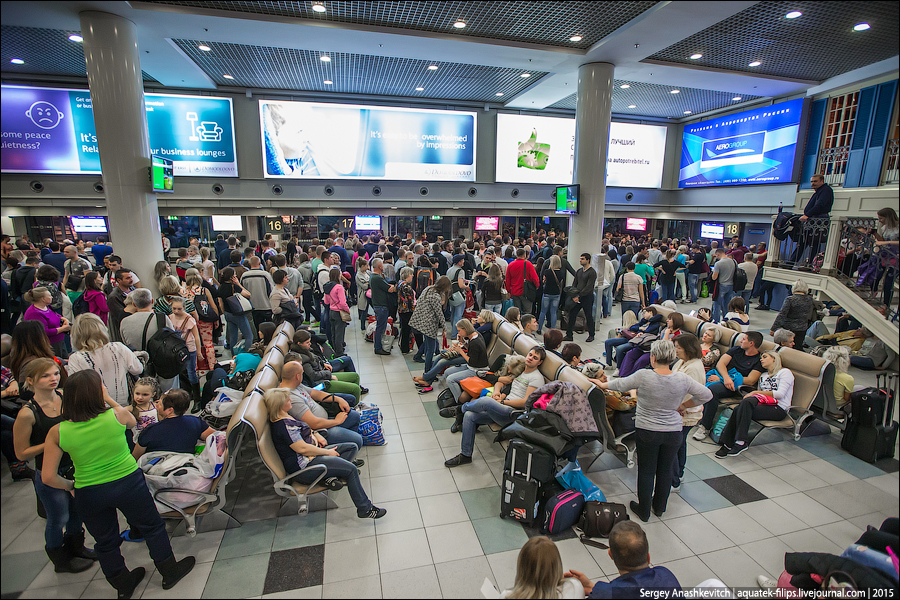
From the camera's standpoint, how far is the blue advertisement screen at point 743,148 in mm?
12430

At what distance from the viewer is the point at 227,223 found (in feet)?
44.4

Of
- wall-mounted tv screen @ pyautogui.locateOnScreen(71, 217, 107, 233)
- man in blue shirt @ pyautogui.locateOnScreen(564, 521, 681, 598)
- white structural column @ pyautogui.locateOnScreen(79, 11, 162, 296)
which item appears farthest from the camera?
wall-mounted tv screen @ pyautogui.locateOnScreen(71, 217, 107, 233)

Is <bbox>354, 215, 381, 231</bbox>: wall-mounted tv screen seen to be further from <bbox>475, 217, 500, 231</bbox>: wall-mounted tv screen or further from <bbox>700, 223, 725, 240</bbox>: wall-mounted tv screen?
<bbox>700, 223, 725, 240</bbox>: wall-mounted tv screen

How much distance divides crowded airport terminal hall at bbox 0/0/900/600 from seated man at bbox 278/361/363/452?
1.1 inches

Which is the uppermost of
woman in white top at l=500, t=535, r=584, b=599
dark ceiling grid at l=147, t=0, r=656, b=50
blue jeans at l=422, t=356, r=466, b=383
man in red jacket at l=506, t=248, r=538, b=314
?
dark ceiling grid at l=147, t=0, r=656, b=50

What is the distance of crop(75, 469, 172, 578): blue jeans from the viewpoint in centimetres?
275

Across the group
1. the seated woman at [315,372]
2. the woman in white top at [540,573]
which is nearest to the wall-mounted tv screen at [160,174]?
the seated woman at [315,372]

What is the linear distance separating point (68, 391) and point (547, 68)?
33.6 ft

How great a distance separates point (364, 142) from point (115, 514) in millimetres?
12249

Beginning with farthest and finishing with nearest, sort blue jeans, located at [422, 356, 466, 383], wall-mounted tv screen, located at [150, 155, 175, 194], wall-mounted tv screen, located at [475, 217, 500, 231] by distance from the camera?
wall-mounted tv screen, located at [475, 217, 500, 231], wall-mounted tv screen, located at [150, 155, 175, 194], blue jeans, located at [422, 356, 466, 383]

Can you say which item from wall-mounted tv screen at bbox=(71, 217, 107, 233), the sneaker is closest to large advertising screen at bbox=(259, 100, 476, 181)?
wall-mounted tv screen at bbox=(71, 217, 107, 233)

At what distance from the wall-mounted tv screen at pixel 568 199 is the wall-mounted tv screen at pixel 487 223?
6206mm

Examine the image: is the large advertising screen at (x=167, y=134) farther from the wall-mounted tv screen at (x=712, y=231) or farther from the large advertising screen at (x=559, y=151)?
the wall-mounted tv screen at (x=712, y=231)

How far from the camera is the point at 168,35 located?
773 cm
